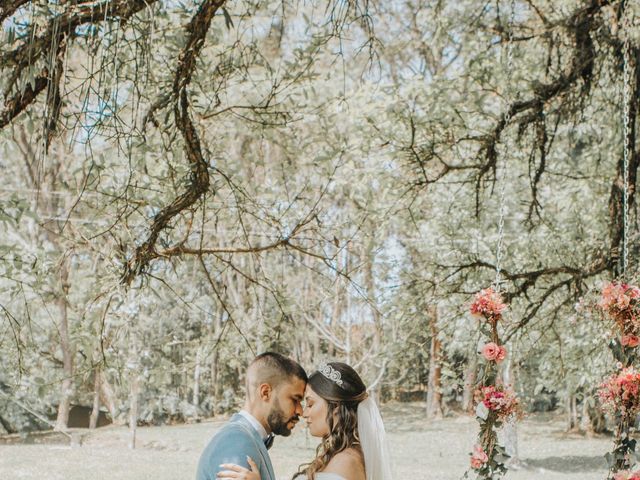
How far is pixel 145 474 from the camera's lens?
39.9 feet

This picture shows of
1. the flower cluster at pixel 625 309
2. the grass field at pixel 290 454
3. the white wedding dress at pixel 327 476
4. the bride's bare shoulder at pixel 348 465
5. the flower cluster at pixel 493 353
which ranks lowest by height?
the grass field at pixel 290 454

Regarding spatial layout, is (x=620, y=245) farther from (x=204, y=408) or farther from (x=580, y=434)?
(x=204, y=408)

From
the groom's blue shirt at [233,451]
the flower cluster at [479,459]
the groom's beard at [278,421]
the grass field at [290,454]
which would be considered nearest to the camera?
the groom's blue shirt at [233,451]

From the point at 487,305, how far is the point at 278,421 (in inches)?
42.0

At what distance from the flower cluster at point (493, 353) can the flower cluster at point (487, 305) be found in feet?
0.45

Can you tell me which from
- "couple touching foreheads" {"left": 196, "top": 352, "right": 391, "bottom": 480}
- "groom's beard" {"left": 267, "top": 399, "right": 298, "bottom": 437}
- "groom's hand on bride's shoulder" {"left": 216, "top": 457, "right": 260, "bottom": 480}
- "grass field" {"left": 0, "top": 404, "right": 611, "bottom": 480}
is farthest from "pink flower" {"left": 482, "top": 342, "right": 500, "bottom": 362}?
"grass field" {"left": 0, "top": 404, "right": 611, "bottom": 480}

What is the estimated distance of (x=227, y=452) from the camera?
2.25 metres

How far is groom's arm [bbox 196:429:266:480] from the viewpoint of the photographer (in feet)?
7.36

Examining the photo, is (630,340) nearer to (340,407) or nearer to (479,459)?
(479,459)

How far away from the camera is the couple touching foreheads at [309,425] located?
2.28 m

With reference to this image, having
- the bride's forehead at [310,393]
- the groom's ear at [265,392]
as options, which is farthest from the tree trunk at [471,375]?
the groom's ear at [265,392]

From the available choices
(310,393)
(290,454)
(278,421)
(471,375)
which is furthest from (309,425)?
(290,454)

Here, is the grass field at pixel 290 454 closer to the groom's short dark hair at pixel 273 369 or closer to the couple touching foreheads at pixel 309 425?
the couple touching foreheads at pixel 309 425

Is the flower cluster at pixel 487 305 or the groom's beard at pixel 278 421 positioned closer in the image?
the groom's beard at pixel 278 421
